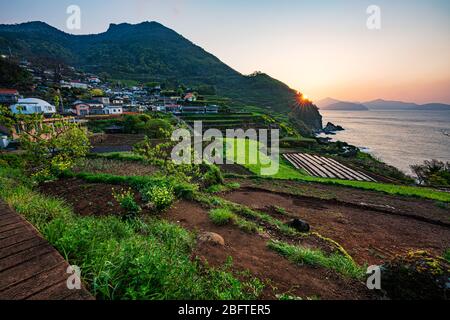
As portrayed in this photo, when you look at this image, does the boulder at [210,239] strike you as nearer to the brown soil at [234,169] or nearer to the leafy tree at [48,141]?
the leafy tree at [48,141]

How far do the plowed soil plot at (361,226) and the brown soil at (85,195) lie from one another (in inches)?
291

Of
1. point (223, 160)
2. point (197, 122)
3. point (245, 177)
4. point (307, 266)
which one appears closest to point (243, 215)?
point (307, 266)

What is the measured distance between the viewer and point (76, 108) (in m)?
55.8

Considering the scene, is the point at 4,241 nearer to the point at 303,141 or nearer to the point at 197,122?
the point at 197,122

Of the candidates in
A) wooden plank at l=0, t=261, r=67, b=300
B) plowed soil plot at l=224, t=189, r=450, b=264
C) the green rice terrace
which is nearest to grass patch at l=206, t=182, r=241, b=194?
the green rice terrace

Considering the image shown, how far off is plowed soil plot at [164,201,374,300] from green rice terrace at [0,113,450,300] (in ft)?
0.09

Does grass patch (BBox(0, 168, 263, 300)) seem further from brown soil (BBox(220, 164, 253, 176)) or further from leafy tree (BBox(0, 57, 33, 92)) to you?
leafy tree (BBox(0, 57, 33, 92))

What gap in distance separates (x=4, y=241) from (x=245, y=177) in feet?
67.0

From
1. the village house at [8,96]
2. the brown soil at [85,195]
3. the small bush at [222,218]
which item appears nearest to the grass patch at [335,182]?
the small bush at [222,218]

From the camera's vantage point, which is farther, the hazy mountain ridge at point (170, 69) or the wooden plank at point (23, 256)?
the hazy mountain ridge at point (170, 69)

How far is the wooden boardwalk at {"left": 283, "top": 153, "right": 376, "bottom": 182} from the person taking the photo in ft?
93.5

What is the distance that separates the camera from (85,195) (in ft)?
32.4

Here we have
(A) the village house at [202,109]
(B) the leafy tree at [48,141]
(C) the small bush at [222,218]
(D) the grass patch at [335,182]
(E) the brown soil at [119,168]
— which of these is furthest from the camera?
(A) the village house at [202,109]

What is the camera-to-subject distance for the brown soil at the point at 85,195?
8.03 metres
